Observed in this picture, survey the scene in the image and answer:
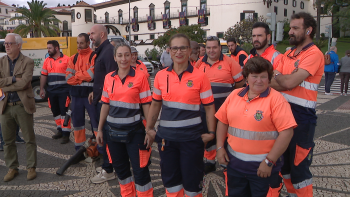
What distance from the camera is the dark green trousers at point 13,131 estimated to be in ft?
14.4

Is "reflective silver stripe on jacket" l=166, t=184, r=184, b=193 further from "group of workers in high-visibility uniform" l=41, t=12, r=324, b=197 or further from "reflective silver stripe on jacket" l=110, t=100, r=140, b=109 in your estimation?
"reflective silver stripe on jacket" l=110, t=100, r=140, b=109

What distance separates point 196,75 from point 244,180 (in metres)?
1.10

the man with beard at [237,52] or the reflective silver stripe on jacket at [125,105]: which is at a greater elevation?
the man with beard at [237,52]

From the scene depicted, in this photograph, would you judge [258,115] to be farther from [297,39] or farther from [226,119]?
[297,39]

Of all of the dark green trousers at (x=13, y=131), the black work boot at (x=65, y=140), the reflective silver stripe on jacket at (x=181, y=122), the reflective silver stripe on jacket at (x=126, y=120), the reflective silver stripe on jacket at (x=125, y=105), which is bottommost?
the black work boot at (x=65, y=140)

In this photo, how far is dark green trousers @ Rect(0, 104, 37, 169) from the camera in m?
4.40

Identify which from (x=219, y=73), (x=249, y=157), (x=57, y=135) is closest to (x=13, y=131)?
(x=57, y=135)

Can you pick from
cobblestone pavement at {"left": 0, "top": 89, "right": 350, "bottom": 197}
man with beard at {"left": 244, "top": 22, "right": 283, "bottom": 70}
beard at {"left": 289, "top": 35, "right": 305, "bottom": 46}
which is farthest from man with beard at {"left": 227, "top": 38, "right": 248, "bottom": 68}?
beard at {"left": 289, "top": 35, "right": 305, "bottom": 46}

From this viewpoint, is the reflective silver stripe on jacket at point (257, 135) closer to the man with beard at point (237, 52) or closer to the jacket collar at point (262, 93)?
the jacket collar at point (262, 93)

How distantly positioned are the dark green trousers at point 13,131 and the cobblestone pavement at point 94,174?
30 centimetres

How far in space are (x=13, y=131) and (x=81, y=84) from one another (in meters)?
1.29

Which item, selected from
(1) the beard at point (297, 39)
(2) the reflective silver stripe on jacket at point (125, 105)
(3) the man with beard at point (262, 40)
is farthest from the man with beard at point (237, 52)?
(2) the reflective silver stripe on jacket at point (125, 105)

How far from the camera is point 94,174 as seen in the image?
15.0 feet

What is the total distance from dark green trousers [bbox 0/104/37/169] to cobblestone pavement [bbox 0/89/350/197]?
299 mm
